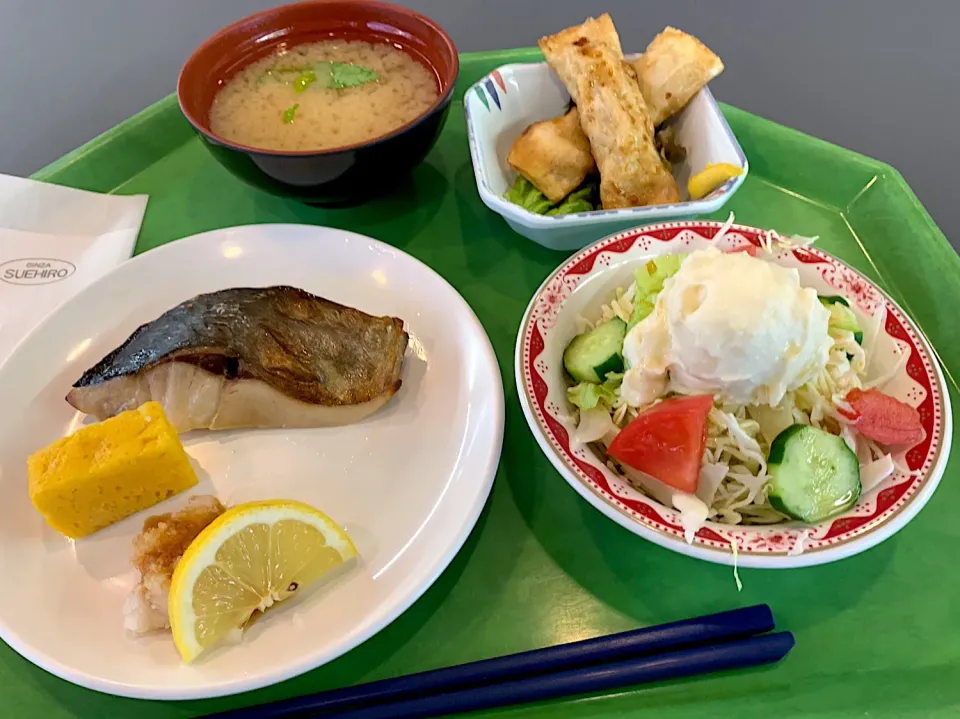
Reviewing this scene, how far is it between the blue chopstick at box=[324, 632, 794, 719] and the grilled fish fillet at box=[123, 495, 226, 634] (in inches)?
11.6

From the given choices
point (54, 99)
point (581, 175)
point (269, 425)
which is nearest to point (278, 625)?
point (269, 425)

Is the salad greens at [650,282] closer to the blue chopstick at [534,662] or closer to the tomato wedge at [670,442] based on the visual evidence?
the tomato wedge at [670,442]

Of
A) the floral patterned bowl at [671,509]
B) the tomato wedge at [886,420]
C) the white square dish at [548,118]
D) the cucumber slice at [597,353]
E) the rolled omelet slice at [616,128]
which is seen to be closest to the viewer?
the floral patterned bowl at [671,509]

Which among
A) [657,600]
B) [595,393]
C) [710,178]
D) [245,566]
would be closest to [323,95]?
[710,178]

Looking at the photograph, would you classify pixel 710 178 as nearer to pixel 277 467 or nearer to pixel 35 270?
pixel 277 467

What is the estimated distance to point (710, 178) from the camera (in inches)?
58.7

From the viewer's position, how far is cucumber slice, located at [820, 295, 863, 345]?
124cm

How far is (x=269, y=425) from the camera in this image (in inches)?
53.5

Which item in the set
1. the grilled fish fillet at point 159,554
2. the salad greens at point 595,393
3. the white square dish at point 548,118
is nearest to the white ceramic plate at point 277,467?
the grilled fish fillet at point 159,554

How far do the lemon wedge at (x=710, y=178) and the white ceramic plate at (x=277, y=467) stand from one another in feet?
1.90

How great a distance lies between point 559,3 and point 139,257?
7.19 feet

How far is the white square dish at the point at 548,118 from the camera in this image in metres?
1.43

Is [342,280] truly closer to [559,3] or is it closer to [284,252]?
[284,252]

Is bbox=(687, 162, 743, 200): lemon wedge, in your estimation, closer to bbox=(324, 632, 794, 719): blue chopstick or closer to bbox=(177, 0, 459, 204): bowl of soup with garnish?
bbox=(177, 0, 459, 204): bowl of soup with garnish
